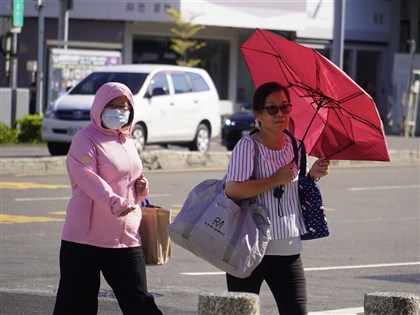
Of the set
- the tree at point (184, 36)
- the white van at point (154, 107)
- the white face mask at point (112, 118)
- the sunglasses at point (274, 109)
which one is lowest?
the white van at point (154, 107)

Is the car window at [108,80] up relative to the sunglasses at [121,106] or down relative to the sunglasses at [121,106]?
down

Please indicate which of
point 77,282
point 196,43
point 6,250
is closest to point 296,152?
point 77,282

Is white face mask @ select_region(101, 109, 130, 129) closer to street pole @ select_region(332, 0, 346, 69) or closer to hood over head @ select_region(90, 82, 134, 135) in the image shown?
hood over head @ select_region(90, 82, 134, 135)

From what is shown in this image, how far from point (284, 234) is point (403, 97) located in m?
35.2

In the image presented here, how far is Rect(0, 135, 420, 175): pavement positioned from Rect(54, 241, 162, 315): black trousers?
43.2 ft

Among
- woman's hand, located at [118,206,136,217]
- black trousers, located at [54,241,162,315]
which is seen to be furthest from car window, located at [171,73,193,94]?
woman's hand, located at [118,206,136,217]

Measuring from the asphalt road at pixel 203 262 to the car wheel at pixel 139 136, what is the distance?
10.4 feet

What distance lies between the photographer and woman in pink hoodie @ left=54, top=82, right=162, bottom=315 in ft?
22.1

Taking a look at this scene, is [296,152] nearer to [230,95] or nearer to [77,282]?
[77,282]

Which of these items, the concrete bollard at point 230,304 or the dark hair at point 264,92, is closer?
the concrete bollard at point 230,304

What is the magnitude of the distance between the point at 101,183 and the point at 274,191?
3.15ft

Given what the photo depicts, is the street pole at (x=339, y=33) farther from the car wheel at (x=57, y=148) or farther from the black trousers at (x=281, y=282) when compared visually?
the black trousers at (x=281, y=282)

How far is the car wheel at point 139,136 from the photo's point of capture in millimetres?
23766

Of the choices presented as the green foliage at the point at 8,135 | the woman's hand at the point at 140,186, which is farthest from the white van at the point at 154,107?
the woman's hand at the point at 140,186
